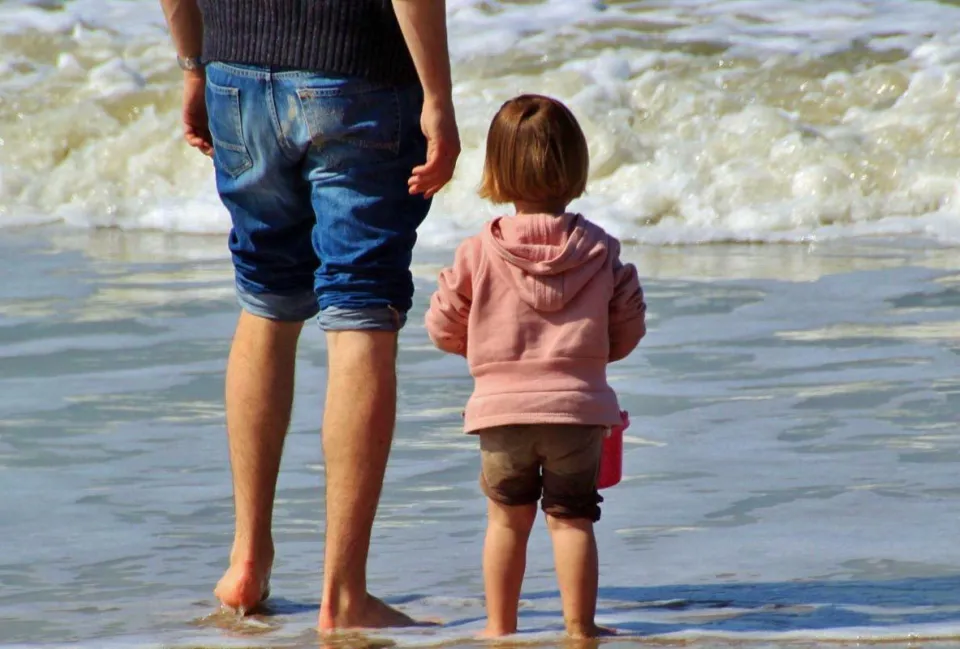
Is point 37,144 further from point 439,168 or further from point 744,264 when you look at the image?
point 439,168

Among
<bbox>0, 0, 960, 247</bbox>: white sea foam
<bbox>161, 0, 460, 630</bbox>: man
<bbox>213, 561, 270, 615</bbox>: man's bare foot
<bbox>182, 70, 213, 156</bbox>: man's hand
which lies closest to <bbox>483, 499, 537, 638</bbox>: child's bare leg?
<bbox>161, 0, 460, 630</bbox>: man

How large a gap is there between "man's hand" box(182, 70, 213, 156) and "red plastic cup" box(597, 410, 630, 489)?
3.51 ft

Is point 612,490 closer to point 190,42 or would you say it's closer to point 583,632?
point 583,632

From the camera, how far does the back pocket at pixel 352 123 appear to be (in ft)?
9.66

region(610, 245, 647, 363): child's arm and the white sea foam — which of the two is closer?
region(610, 245, 647, 363): child's arm

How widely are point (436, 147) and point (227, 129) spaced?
0.45 metres

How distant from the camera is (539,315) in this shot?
292 centimetres

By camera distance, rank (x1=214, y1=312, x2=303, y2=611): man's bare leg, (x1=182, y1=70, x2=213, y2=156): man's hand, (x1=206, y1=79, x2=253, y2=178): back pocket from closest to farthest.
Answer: (x1=206, y1=79, x2=253, y2=178): back pocket → (x1=214, y1=312, x2=303, y2=611): man's bare leg → (x1=182, y1=70, x2=213, y2=156): man's hand

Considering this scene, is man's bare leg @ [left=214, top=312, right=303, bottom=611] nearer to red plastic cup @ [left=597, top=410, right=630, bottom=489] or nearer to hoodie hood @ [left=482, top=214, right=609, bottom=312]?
hoodie hood @ [left=482, top=214, right=609, bottom=312]

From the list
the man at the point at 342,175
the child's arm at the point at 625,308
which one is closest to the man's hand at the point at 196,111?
the man at the point at 342,175

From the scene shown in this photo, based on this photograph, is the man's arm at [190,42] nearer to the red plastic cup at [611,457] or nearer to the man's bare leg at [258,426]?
the man's bare leg at [258,426]

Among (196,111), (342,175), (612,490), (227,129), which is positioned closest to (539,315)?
(342,175)

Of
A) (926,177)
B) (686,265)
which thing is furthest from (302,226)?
(926,177)

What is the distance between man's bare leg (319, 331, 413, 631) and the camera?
3039 mm
